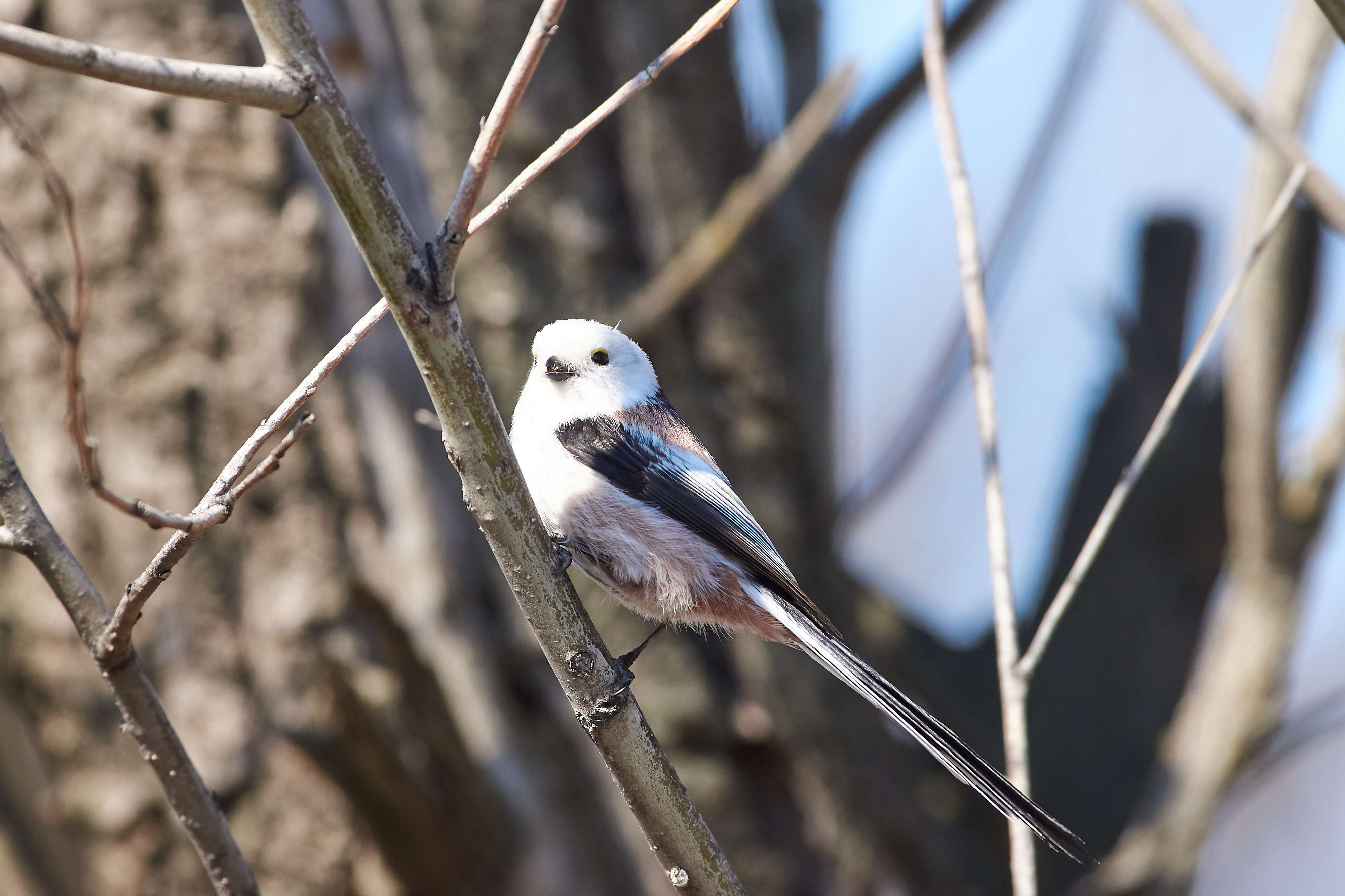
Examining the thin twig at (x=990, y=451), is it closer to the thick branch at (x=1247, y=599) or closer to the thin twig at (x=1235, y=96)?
the thin twig at (x=1235, y=96)

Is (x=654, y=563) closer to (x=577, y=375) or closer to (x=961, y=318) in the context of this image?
(x=577, y=375)

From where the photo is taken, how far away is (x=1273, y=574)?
113 inches

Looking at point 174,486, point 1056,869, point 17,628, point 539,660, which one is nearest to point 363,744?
point 539,660

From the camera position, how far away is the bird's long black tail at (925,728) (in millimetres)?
1204

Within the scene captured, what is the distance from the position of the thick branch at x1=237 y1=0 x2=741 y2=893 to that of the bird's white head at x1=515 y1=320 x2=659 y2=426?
786 millimetres

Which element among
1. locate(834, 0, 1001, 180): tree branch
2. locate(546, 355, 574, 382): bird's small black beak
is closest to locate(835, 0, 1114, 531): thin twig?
locate(834, 0, 1001, 180): tree branch

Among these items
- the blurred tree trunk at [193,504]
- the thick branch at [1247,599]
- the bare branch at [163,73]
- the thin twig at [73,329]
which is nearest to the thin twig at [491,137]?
the bare branch at [163,73]

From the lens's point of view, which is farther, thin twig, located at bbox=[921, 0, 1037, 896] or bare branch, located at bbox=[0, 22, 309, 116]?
thin twig, located at bbox=[921, 0, 1037, 896]

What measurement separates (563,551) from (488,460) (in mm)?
617

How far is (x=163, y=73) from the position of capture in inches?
31.1

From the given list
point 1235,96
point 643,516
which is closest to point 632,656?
point 643,516

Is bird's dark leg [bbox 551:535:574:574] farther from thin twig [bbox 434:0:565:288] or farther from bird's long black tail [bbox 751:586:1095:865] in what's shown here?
thin twig [bbox 434:0:565:288]

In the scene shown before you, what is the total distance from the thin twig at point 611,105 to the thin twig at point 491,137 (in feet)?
0.08

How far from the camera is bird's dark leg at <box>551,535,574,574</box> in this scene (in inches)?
59.7
